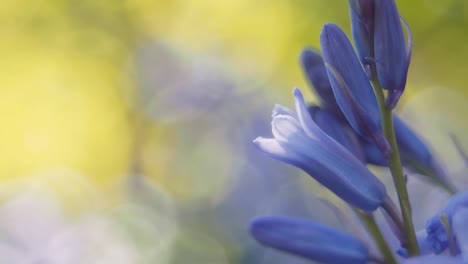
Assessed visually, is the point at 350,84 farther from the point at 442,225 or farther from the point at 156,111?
the point at 156,111

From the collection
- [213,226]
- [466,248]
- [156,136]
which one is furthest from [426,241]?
[156,136]

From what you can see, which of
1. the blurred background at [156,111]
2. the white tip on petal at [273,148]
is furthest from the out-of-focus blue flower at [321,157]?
the blurred background at [156,111]

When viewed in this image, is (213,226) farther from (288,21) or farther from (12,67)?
(12,67)

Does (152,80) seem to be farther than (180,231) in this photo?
Answer: Yes

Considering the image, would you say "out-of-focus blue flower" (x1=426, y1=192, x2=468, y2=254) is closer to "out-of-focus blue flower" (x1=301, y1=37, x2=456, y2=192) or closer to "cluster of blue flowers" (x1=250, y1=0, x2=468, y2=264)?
"cluster of blue flowers" (x1=250, y1=0, x2=468, y2=264)

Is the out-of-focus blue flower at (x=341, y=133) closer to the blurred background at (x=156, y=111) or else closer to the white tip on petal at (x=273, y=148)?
the white tip on petal at (x=273, y=148)

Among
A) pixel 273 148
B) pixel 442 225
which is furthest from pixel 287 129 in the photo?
pixel 442 225
